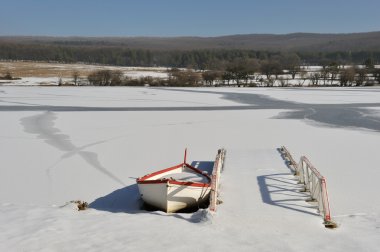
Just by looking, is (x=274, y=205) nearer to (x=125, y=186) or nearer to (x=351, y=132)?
(x=125, y=186)

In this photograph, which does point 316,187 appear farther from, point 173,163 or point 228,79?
point 228,79

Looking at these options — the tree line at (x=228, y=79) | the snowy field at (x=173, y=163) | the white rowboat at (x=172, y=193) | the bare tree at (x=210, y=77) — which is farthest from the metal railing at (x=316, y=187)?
the bare tree at (x=210, y=77)

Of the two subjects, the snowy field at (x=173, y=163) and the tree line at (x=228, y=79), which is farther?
the tree line at (x=228, y=79)

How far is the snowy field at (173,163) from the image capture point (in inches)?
189

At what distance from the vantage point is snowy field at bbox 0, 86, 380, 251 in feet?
15.7

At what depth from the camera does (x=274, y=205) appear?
598 centimetres

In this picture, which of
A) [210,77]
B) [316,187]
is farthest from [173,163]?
[210,77]

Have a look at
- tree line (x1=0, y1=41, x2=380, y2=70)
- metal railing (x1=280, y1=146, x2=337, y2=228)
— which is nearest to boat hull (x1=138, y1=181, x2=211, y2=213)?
metal railing (x1=280, y1=146, x2=337, y2=228)

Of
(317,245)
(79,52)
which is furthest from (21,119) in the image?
(79,52)

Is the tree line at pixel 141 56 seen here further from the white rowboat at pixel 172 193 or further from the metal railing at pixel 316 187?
the white rowboat at pixel 172 193

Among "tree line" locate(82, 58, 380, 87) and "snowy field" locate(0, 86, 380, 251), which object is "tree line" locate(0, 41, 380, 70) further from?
"snowy field" locate(0, 86, 380, 251)

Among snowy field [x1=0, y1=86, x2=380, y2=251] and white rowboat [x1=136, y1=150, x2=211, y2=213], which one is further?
→ white rowboat [x1=136, y1=150, x2=211, y2=213]

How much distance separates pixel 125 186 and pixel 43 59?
108m

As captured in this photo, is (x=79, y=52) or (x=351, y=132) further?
(x=79, y=52)
